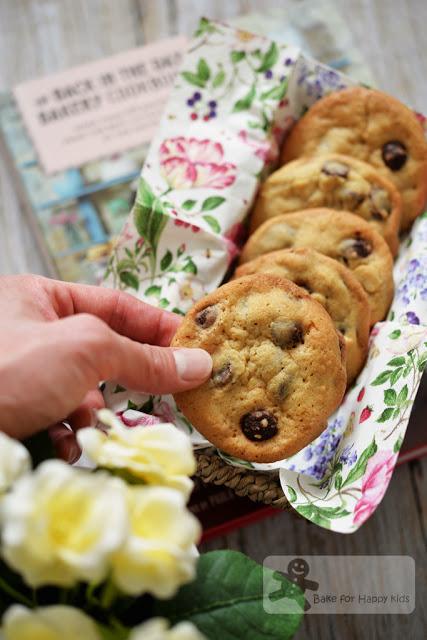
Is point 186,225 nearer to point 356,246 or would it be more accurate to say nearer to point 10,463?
point 356,246

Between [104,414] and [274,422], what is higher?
[104,414]

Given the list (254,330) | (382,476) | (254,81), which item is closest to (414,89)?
(254,81)

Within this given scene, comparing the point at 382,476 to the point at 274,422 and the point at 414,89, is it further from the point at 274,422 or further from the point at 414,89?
the point at 414,89

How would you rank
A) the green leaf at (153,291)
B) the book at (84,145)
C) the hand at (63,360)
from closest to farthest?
the hand at (63,360), the green leaf at (153,291), the book at (84,145)

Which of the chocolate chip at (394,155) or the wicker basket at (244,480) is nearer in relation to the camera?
the wicker basket at (244,480)

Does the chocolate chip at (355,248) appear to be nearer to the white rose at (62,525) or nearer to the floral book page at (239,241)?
the floral book page at (239,241)

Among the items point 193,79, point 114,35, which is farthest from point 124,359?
point 114,35

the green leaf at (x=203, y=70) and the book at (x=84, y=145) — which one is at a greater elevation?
the green leaf at (x=203, y=70)

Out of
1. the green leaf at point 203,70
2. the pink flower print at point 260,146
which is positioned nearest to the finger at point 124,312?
Result: the pink flower print at point 260,146
